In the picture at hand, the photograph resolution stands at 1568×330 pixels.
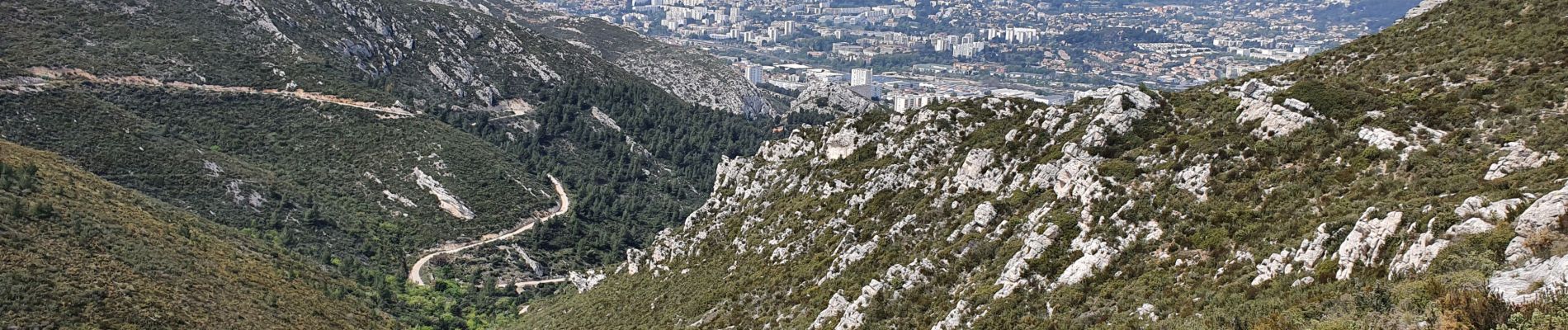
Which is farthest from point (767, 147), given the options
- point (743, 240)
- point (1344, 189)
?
point (1344, 189)

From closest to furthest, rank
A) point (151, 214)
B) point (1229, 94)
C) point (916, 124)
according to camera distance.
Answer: point (1229, 94) < point (916, 124) < point (151, 214)

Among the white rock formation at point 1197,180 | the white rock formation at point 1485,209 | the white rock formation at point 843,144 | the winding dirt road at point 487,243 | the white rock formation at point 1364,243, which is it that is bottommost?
the winding dirt road at point 487,243

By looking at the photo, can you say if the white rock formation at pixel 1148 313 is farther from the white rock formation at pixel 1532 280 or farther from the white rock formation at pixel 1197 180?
the white rock formation at pixel 1532 280

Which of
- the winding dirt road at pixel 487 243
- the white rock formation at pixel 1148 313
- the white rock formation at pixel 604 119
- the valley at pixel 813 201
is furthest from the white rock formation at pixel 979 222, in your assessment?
the white rock formation at pixel 604 119

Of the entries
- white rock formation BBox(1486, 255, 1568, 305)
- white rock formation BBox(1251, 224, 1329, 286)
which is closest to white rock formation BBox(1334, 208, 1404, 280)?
white rock formation BBox(1251, 224, 1329, 286)

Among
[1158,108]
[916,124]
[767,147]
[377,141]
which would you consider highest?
[1158,108]

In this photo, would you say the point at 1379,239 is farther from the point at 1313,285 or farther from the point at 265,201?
the point at 265,201
